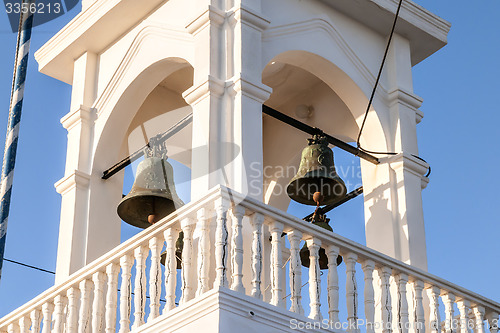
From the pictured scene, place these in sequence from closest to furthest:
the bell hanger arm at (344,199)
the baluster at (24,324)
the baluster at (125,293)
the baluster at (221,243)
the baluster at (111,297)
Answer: the baluster at (221,243) < the baluster at (125,293) < the baluster at (111,297) < the baluster at (24,324) < the bell hanger arm at (344,199)

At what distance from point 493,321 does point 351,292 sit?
4.84ft

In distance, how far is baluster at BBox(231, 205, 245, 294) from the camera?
7.96 meters

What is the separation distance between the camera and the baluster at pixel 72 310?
29.4ft

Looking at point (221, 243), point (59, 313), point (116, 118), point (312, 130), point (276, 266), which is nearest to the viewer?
point (221, 243)

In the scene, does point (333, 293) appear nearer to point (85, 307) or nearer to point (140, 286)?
point (140, 286)

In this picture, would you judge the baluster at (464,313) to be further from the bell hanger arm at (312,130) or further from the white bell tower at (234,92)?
the bell hanger arm at (312,130)

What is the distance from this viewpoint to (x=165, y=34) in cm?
1045

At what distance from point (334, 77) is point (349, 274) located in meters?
2.50

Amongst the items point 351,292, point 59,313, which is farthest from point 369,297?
point 59,313

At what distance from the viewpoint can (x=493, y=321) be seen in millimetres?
9469

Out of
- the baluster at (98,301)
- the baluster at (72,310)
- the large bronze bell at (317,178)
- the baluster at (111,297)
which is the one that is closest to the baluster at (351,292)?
the large bronze bell at (317,178)

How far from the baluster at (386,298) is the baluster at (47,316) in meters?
2.47

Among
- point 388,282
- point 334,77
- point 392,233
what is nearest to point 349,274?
point 388,282
